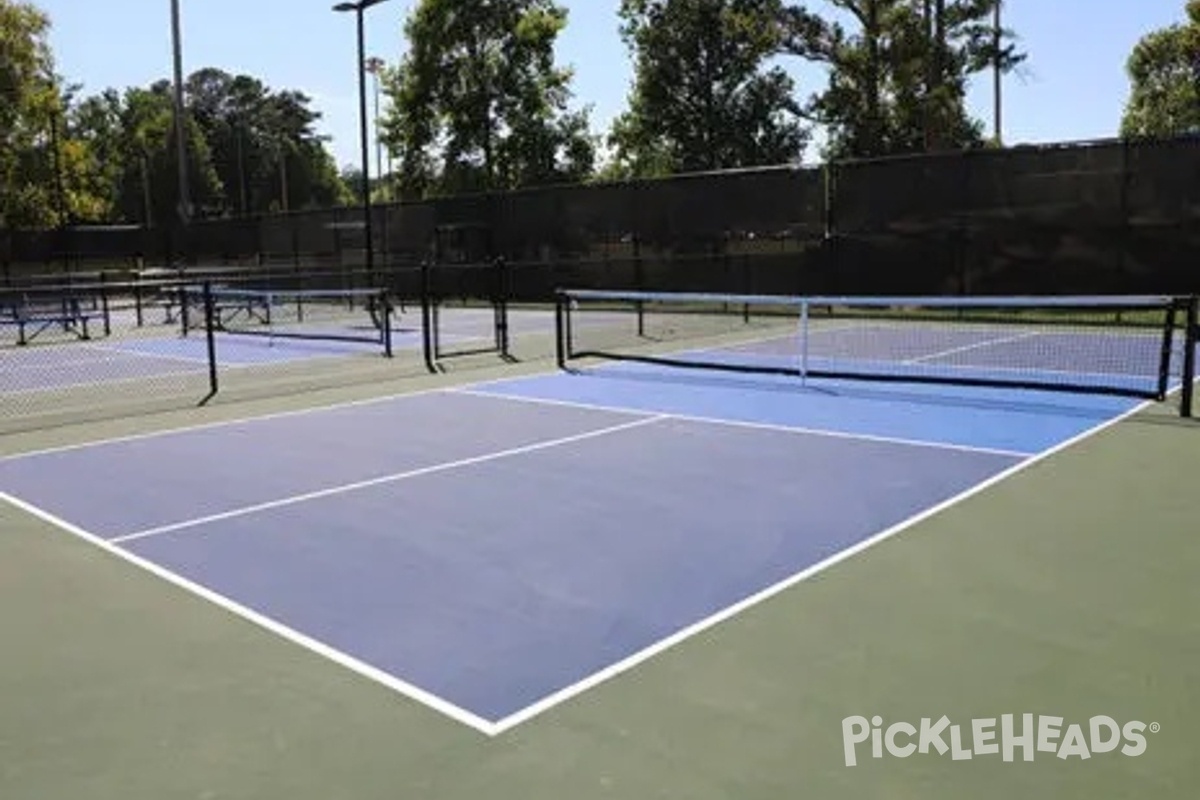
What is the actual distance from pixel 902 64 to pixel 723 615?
1180 inches

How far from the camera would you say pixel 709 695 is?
4.21m

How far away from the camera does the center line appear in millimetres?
6973

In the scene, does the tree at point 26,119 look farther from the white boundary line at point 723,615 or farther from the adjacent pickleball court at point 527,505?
the white boundary line at point 723,615

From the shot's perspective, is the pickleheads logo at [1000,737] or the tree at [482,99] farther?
the tree at [482,99]

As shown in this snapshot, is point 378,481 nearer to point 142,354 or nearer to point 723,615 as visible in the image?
point 723,615

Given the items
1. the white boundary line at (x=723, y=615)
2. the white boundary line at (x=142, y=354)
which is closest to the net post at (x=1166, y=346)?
the white boundary line at (x=723, y=615)

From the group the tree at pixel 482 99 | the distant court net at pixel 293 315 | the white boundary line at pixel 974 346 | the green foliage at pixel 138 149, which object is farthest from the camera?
Answer: the green foliage at pixel 138 149

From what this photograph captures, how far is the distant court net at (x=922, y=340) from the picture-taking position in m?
12.0

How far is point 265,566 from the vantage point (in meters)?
6.11

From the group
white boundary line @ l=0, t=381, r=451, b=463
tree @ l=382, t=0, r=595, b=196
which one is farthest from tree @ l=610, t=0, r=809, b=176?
white boundary line @ l=0, t=381, r=451, b=463

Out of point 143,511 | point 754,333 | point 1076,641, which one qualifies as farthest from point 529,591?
point 754,333

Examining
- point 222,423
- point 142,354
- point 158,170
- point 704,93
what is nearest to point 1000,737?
point 222,423

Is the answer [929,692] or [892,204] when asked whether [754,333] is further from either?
[929,692]

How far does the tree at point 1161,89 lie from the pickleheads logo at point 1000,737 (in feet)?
142
